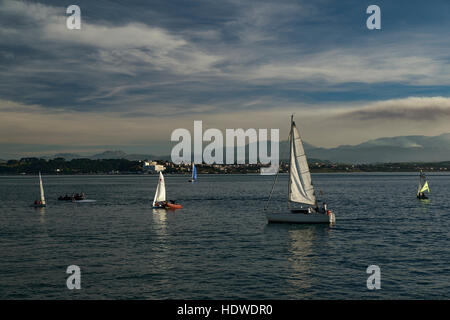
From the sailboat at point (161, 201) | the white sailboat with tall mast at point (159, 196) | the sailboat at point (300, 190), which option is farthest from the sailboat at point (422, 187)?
the white sailboat with tall mast at point (159, 196)

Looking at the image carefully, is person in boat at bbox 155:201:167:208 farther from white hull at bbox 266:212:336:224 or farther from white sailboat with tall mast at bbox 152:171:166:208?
white hull at bbox 266:212:336:224

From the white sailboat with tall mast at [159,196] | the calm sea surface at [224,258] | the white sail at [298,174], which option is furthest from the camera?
the white sailboat with tall mast at [159,196]

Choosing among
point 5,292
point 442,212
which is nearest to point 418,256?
point 5,292

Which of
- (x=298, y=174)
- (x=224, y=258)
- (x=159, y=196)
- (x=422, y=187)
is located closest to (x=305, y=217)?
(x=298, y=174)

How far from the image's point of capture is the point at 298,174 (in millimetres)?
66750

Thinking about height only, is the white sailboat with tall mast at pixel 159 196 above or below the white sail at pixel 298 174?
below

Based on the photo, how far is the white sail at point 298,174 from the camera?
65750mm

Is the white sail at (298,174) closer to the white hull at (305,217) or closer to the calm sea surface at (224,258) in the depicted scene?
the white hull at (305,217)

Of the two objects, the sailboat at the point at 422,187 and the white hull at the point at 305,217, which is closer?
the white hull at the point at 305,217

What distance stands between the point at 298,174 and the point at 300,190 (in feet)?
8.97

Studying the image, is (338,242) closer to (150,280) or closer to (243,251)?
(243,251)

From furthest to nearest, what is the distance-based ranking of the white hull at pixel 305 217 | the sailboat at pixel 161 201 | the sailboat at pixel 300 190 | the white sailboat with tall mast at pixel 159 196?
1. the white sailboat with tall mast at pixel 159 196
2. the sailboat at pixel 161 201
3. the sailboat at pixel 300 190
4. the white hull at pixel 305 217

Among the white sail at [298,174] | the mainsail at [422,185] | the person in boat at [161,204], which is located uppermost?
the white sail at [298,174]
